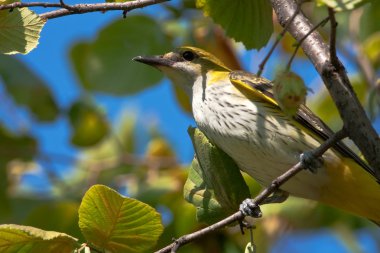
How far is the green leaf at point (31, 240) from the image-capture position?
10.8 ft

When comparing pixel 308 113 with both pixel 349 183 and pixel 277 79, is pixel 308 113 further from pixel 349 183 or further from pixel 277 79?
pixel 277 79

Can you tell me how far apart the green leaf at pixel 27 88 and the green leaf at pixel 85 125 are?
16 centimetres

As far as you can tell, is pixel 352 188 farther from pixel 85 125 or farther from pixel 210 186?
pixel 85 125

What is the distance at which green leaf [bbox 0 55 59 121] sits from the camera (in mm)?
6074

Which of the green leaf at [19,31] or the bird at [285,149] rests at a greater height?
the green leaf at [19,31]

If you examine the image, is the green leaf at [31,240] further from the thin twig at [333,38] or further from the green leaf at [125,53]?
the green leaf at [125,53]

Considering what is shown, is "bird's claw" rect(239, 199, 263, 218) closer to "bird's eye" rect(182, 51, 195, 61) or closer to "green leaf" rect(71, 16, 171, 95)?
"bird's eye" rect(182, 51, 195, 61)

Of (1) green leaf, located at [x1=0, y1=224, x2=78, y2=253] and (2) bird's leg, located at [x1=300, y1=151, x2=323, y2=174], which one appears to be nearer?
(1) green leaf, located at [x1=0, y1=224, x2=78, y2=253]

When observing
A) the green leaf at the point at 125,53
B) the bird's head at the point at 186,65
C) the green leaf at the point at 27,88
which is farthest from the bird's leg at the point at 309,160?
the green leaf at the point at 27,88

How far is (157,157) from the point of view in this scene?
661 cm

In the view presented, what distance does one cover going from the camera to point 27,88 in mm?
6145

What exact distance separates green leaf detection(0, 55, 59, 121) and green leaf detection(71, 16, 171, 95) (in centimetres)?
44

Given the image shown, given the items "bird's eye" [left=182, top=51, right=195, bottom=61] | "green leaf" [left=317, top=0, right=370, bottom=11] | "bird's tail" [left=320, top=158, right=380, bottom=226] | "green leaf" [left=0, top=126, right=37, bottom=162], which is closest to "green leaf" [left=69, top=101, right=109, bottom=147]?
"green leaf" [left=0, top=126, right=37, bottom=162]

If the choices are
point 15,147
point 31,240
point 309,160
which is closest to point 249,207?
point 309,160
